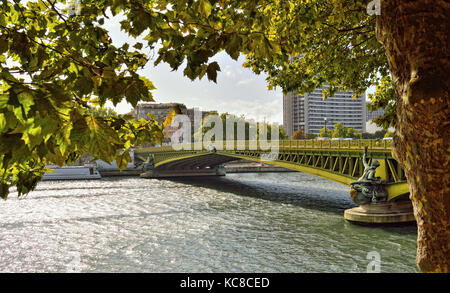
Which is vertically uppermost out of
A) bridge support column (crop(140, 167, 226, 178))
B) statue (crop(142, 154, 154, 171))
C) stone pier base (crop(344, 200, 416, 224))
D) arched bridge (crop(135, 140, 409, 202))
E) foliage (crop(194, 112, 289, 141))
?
foliage (crop(194, 112, 289, 141))

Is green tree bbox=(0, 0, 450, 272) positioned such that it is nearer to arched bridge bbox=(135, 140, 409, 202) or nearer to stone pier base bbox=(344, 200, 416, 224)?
arched bridge bbox=(135, 140, 409, 202)

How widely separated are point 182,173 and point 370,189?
4399 centimetres

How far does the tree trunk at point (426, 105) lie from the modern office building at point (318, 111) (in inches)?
6608

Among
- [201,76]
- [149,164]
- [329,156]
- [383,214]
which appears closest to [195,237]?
[383,214]

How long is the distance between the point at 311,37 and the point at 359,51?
6.75ft

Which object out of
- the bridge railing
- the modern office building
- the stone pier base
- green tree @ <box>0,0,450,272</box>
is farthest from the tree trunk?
the modern office building

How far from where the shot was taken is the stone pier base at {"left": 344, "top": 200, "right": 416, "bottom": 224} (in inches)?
902

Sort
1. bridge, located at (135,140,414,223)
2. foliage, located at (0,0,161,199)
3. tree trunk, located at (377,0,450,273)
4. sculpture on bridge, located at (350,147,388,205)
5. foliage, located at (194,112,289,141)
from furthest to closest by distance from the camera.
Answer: foliage, located at (194,112,289,141), sculpture on bridge, located at (350,147,388,205), bridge, located at (135,140,414,223), tree trunk, located at (377,0,450,273), foliage, located at (0,0,161,199)

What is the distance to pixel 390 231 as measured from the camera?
70.6 ft

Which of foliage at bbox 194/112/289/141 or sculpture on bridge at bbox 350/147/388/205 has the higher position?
foliage at bbox 194/112/289/141

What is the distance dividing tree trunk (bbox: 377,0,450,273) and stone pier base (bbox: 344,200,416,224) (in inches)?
868
